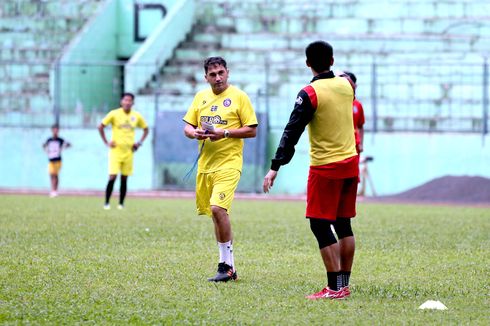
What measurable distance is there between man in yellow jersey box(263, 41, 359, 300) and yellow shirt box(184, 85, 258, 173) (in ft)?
5.55

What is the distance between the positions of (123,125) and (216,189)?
1195 cm

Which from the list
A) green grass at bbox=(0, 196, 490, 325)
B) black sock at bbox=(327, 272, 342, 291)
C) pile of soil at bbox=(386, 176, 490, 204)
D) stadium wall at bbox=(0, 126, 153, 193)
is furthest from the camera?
stadium wall at bbox=(0, 126, 153, 193)

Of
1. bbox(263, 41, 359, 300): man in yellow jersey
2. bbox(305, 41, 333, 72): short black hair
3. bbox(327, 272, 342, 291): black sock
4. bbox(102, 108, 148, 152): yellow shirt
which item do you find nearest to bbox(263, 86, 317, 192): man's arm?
bbox(263, 41, 359, 300): man in yellow jersey

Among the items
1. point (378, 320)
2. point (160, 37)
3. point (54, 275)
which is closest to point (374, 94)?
point (160, 37)

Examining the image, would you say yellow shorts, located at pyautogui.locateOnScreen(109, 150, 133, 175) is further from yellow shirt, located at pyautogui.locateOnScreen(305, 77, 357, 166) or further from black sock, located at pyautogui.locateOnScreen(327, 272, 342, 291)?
black sock, located at pyautogui.locateOnScreen(327, 272, 342, 291)

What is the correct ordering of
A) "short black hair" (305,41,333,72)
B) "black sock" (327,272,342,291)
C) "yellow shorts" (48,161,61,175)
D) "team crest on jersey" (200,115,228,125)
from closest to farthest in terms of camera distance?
"short black hair" (305,41,333,72) → "black sock" (327,272,342,291) → "team crest on jersey" (200,115,228,125) → "yellow shorts" (48,161,61,175)

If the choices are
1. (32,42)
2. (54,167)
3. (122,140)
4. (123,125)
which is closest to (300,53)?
(54,167)

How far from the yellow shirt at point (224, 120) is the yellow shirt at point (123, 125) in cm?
1142

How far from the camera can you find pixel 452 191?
2773cm

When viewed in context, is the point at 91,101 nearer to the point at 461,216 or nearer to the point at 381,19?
the point at 381,19

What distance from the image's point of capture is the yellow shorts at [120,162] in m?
22.5

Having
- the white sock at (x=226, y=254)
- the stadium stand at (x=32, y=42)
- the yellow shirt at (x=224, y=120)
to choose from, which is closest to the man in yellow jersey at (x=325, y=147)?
the white sock at (x=226, y=254)

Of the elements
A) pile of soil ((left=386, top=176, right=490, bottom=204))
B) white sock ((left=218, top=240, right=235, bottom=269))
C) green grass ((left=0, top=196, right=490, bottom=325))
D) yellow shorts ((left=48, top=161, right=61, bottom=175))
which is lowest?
pile of soil ((left=386, top=176, right=490, bottom=204))

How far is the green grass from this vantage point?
342 inches
